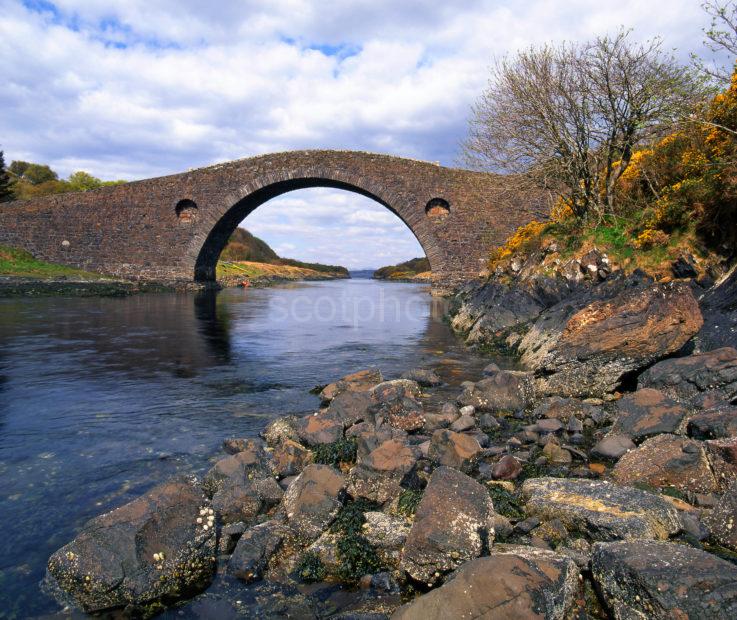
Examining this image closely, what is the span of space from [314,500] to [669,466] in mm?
3644

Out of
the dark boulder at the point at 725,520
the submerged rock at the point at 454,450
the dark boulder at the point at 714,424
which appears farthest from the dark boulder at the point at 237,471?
the dark boulder at the point at 714,424

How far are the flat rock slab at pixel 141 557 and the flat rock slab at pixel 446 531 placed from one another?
176 cm

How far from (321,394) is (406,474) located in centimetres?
451

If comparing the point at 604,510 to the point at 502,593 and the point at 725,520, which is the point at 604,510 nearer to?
the point at 725,520

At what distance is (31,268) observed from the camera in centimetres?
3628

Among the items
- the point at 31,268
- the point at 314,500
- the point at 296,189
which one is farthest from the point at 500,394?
the point at 31,268

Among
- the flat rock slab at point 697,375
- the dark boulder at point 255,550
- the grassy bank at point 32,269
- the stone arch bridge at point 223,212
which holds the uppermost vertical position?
the stone arch bridge at point 223,212

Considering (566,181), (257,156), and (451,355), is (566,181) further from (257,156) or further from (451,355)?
(257,156)

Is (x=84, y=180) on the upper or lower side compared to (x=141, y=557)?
upper

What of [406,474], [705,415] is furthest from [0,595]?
[705,415]

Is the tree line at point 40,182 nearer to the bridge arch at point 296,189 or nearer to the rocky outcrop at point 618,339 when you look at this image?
the bridge arch at point 296,189

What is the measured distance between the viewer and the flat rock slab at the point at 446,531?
12.5 feet

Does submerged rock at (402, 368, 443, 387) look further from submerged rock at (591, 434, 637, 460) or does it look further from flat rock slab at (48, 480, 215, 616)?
flat rock slab at (48, 480, 215, 616)

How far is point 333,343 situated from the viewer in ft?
54.3
